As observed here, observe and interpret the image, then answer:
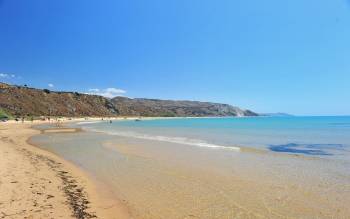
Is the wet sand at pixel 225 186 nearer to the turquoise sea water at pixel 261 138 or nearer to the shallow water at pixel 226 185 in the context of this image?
the shallow water at pixel 226 185

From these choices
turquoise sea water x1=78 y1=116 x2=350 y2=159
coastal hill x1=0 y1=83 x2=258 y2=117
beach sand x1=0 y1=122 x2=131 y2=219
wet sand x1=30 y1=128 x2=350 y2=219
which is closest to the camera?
beach sand x1=0 y1=122 x2=131 y2=219

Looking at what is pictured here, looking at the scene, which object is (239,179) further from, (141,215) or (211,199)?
(141,215)

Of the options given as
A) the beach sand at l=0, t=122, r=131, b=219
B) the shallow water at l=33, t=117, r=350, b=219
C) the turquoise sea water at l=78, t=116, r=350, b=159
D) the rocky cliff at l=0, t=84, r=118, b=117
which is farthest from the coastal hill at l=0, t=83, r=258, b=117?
the beach sand at l=0, t=122, r=131, b=219

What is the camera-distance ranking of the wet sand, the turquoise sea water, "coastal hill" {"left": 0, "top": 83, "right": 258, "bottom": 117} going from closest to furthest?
the wet sand < the turquoise sea water < "coastal hill" {"left": 0, "top": 83, "right": 258, "bottom": 117}

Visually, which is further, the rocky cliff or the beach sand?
the rocky cliff

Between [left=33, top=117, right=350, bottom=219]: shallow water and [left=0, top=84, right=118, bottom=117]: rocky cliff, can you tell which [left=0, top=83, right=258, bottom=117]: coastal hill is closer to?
[left=0, top=84, right=118, bottom=117]: rocky cliff

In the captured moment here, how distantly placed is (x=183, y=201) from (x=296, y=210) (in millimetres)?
2805

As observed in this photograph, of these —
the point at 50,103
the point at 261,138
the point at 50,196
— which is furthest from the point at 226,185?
the point at 50,103

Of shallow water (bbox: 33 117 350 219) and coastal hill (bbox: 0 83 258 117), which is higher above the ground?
coastal hill (bbox: 0 83 258 117)

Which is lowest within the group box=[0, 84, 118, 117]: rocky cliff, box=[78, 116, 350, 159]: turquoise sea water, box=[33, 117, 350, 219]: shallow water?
box=[33, 117, 350, 219]: shallow water

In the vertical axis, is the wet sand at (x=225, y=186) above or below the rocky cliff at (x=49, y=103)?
below

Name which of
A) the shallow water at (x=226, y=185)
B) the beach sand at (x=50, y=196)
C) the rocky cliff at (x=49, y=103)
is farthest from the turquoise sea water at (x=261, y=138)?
the rocky cliff at (x=49, y=103)

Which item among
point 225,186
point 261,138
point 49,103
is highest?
point 49,103

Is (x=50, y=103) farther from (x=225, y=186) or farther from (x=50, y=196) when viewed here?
(x=225, y=186)
